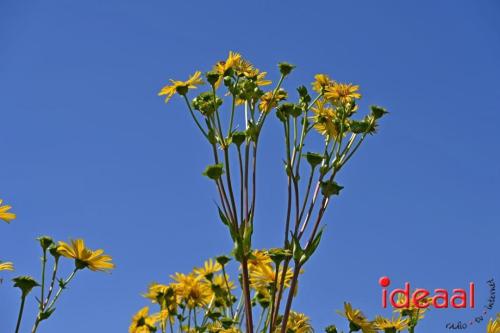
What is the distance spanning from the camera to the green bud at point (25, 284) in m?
2.81

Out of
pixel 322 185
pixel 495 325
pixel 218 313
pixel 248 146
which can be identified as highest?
pixel 248 146

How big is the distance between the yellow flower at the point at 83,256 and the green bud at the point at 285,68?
4.94 feet

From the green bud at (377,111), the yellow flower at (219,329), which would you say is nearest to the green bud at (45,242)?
the yellow flower at (219,329)

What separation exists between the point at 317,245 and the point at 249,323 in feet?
1.63

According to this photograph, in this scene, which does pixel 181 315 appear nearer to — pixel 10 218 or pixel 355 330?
pixel 355 330

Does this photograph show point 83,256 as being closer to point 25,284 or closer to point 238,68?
point 25,284

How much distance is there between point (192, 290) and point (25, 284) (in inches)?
49.4

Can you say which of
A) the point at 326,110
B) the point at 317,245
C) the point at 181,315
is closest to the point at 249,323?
the point at 317,245

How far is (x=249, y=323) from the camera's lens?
3182 millimetres

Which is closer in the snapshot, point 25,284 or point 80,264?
point 25,284

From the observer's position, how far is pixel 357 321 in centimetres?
354

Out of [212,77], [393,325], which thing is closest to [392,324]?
[393,325]

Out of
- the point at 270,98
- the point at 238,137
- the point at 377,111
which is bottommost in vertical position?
the point at 238,137

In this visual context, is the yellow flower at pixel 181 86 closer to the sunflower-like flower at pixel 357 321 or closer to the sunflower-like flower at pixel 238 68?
the sunflower-like flower at pixel 238 68
